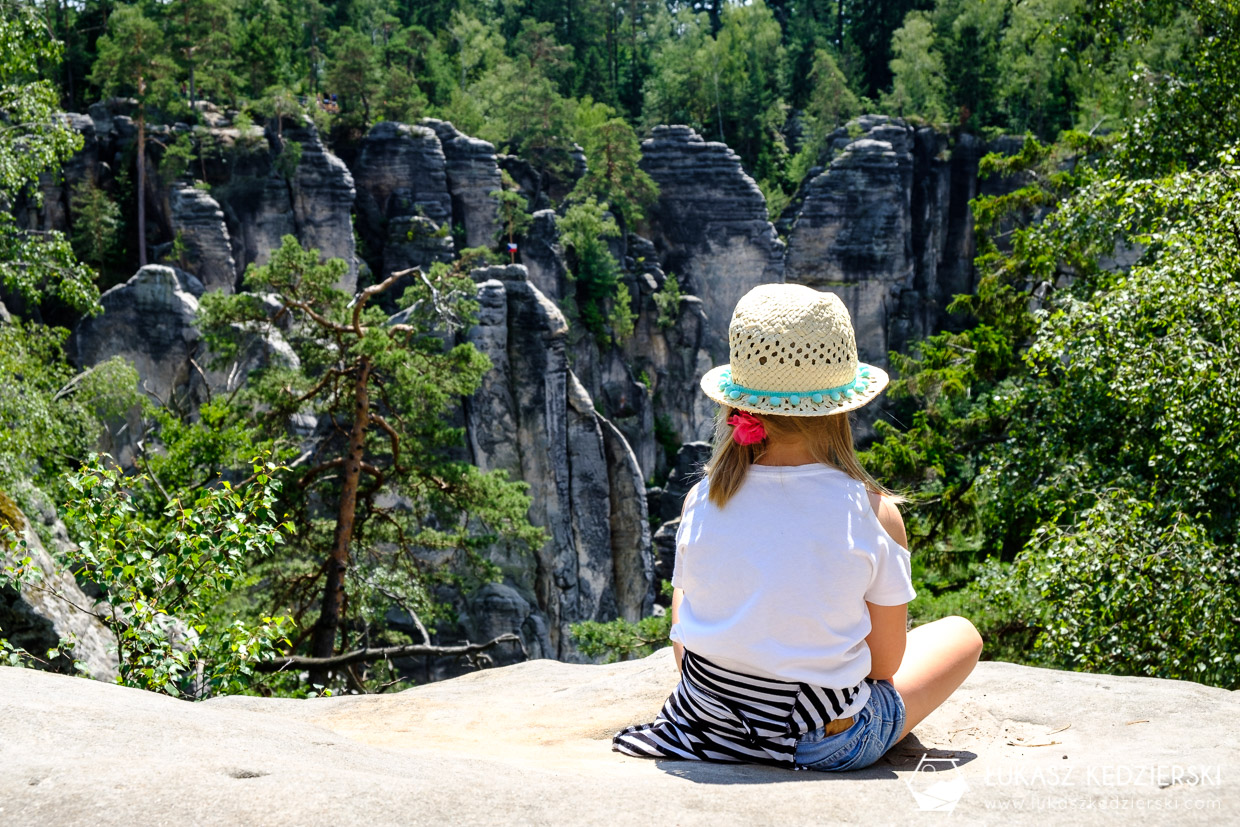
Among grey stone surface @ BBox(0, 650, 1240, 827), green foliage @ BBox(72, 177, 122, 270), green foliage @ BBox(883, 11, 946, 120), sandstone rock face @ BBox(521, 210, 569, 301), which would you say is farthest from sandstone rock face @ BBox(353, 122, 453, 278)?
grey stone surface @ BBox(0, 650, 1240, 827)

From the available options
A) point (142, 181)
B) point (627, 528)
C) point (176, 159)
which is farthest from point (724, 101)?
point (627, 528)

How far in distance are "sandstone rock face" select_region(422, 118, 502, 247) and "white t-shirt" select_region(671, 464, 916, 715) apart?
25.3 metres

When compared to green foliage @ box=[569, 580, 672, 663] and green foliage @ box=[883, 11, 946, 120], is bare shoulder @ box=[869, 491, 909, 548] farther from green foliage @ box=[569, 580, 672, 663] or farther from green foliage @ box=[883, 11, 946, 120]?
green foliage @ box=[883, 11, 946, 120]

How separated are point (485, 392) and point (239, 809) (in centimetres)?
1606

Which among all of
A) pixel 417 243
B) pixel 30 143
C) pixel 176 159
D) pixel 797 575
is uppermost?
pixel 176 159

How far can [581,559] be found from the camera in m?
19.0

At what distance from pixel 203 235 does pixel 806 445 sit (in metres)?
23.2

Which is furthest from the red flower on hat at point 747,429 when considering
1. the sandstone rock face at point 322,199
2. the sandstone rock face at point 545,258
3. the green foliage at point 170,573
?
the sandstone rock face at point 545,258

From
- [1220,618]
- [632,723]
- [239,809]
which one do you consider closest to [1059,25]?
[1220,618]

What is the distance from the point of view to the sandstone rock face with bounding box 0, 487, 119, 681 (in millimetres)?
3643

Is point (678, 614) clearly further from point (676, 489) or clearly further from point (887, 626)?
point (676, 489)

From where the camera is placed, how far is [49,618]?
3.69m

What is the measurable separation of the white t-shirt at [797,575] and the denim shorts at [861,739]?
7cm

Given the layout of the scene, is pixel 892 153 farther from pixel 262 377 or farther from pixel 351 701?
pixel 351 701
